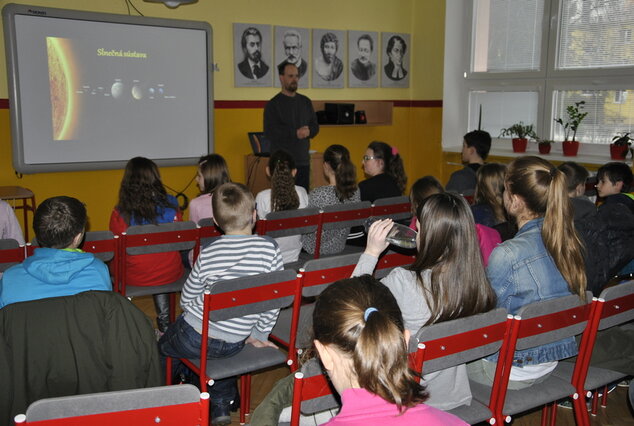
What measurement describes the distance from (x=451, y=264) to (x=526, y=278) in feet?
1.25

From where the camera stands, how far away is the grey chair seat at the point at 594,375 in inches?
88.3

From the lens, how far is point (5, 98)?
5152mm

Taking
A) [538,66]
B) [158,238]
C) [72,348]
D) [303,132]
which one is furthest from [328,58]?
[72,348]

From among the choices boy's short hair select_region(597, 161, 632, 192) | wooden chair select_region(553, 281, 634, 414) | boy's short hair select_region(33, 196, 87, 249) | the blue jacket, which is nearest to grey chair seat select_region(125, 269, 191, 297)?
boy's short hair select_region(33, 196, 87, 249)

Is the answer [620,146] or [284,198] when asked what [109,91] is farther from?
[620,146]

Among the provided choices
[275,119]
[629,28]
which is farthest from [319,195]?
[629,28]

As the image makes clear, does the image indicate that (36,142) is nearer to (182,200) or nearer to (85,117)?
(85,117)

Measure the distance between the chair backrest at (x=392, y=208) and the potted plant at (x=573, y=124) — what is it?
3155 millimetres

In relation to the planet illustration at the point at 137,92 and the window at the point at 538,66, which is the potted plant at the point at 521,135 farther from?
the planet illustration at the point at 137,92

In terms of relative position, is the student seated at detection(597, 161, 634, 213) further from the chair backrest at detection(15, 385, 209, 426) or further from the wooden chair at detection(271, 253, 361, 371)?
the chair backrest at detection(15, 385, 209, 426)

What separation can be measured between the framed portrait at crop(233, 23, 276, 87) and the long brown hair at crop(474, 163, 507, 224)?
142 inches

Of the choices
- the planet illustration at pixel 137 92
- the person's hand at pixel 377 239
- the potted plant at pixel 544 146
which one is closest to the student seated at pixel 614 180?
the person's hand at pixel 377 239

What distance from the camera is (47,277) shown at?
197cm

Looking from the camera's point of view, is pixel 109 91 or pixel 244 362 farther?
pixel 109 91
